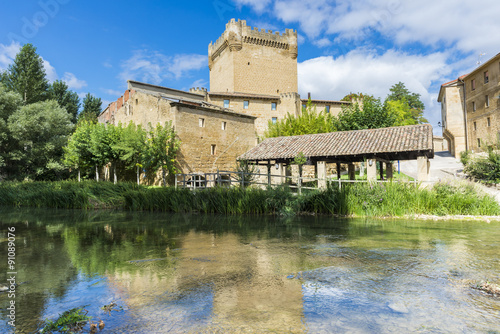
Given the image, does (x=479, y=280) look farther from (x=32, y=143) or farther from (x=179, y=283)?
(x=32, y=143)

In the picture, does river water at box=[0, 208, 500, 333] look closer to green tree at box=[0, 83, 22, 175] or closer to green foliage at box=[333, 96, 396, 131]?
green foliage at box=[333, 96, 396, 131]

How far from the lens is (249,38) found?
41906 mm

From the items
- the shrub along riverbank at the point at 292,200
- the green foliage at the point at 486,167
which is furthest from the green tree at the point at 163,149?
the green foliage at the point at 486,167

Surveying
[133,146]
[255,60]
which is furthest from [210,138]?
[255,60]

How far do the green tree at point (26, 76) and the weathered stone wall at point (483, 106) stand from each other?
141ft

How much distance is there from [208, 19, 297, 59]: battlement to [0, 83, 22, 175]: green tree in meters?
24.4

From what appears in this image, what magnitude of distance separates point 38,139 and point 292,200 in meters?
24.8

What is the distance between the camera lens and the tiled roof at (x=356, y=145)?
13812mm

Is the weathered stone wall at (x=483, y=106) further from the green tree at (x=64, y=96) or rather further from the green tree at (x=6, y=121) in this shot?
the green tree at (x=64, y=96)

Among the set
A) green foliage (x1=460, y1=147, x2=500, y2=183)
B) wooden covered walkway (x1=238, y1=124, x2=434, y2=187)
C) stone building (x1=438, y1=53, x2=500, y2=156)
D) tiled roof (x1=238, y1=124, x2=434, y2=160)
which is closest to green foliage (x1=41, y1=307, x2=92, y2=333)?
wooden covered walkway (x1=238, y1=124, x2=434, y2=187)

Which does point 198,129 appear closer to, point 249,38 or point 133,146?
point 133,146

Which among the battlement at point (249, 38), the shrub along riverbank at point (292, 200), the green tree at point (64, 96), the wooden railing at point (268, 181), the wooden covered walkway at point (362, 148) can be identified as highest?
the battlement at point (249, 38)

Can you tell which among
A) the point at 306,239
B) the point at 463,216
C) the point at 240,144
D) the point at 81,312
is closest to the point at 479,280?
the point at 306,239

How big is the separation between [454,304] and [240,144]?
25.7 metres
